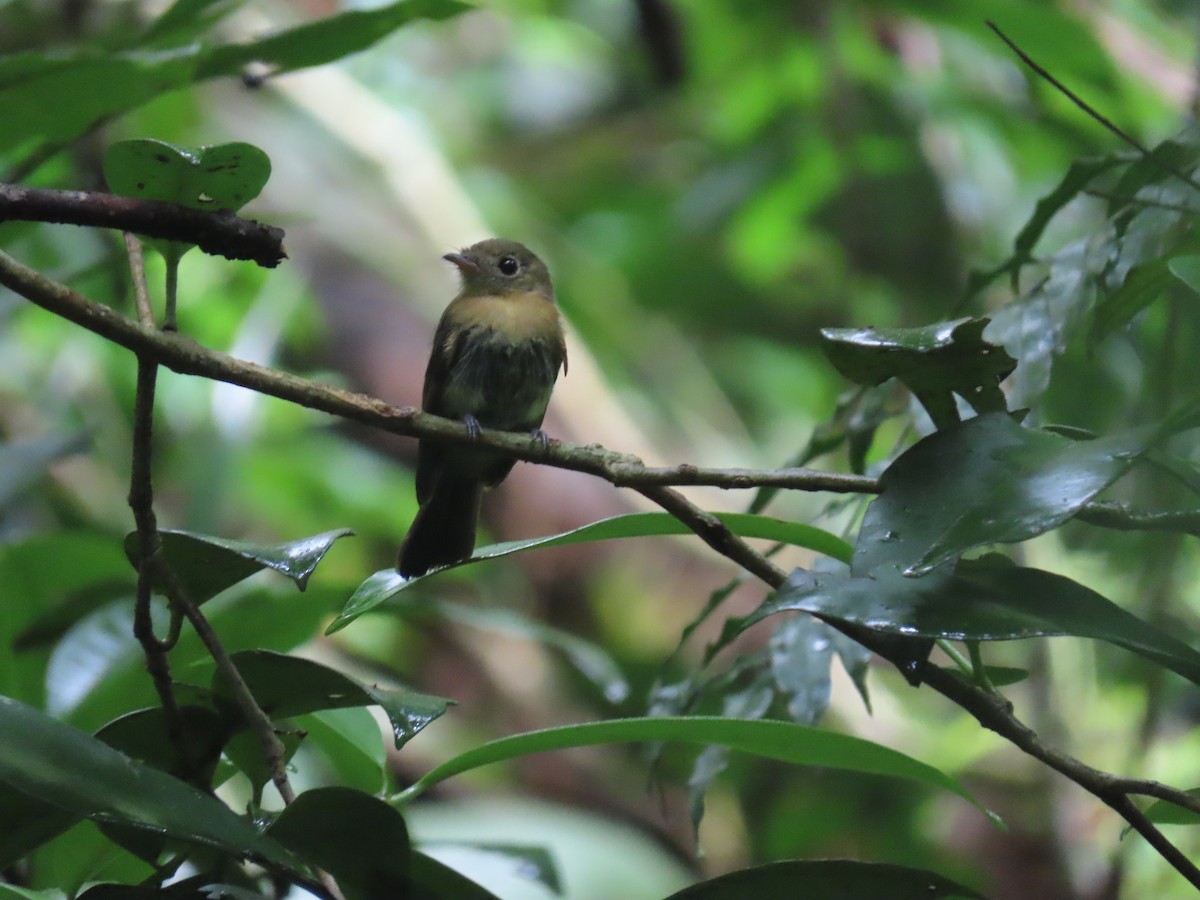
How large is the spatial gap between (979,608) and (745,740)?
325 mm

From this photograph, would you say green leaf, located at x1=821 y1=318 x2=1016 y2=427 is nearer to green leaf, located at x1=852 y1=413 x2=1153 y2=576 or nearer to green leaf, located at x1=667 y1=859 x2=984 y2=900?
green leaf, located at x1=852 y1=413 x2=1153 y2=576

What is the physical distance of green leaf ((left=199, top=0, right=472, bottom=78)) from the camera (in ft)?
6.44

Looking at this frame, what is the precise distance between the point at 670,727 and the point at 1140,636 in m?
0.49

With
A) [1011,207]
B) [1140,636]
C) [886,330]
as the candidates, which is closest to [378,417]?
[886,330]

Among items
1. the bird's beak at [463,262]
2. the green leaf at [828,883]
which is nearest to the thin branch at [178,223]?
the green leaf at [828,883]

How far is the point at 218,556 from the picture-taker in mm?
1313

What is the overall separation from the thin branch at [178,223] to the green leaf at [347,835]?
0.54 meters

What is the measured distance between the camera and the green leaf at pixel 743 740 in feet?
4.32

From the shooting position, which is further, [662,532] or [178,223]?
[662,532]

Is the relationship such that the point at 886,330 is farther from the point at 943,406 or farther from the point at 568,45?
the point at 568,45

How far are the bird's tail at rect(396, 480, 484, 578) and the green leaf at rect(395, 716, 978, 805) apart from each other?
88 centimetres

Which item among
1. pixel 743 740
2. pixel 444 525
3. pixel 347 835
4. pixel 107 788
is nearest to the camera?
pixel 107 788

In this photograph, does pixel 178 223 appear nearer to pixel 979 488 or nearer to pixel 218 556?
pixel 218 556

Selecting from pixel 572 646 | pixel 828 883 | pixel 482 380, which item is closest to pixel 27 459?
pixel 482 380
